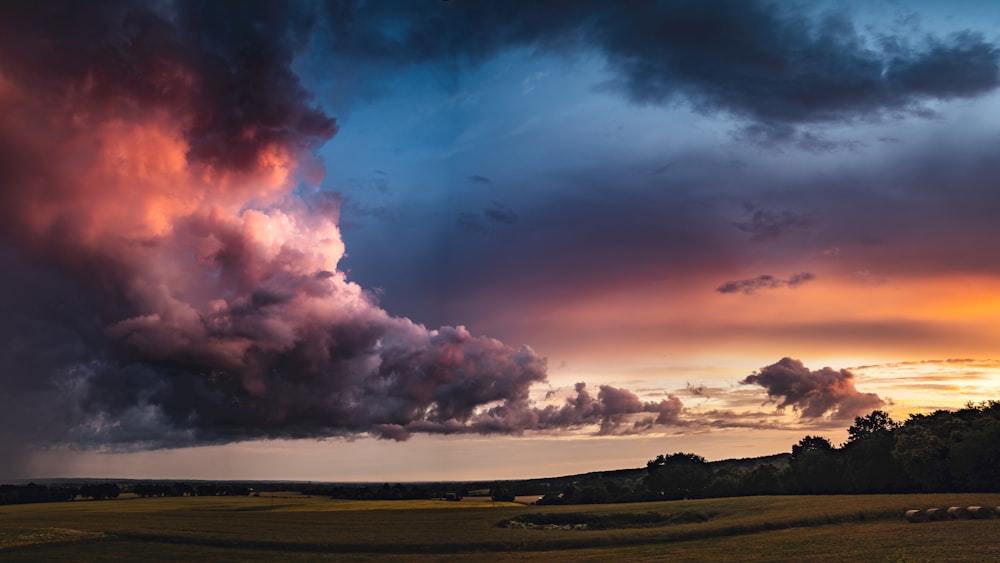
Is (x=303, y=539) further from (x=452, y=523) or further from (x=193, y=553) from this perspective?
(x=452, y=523)

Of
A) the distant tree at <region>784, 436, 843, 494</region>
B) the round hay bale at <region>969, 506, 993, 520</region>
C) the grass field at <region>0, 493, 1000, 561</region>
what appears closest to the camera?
the grass field at <region>0, 493, 1000, 561</region>

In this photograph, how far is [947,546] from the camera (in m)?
48.9

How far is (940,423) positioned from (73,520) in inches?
5986

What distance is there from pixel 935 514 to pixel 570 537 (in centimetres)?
3838

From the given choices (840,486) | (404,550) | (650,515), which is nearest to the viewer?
(404,550)

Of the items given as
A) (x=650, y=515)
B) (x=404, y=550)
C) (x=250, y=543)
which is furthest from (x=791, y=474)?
(x=250, y=543)

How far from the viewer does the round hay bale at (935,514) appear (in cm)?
6744

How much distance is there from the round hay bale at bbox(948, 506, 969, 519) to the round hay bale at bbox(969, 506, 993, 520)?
1.56 feet

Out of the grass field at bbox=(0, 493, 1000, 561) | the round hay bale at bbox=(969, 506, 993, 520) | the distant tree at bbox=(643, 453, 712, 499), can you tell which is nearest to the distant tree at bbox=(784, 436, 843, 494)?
the distant tree at bbox=(643, 453, 712, 499)

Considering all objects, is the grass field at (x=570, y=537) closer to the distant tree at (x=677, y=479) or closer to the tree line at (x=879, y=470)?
the tree line at (x=879, y=470)

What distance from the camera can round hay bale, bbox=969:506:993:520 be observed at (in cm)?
6656

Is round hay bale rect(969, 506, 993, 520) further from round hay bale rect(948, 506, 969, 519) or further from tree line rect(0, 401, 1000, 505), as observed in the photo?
tree line rect(0, 401, 1000, 505)

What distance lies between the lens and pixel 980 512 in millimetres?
67000

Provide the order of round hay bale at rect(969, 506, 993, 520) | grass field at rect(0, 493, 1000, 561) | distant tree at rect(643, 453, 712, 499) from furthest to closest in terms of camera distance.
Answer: distant tree at rect(643, 453, 712, 499) < round hay bale at rect(969, 506, 993, 520) < grass field at rect(0, 493, 1000, 561)
